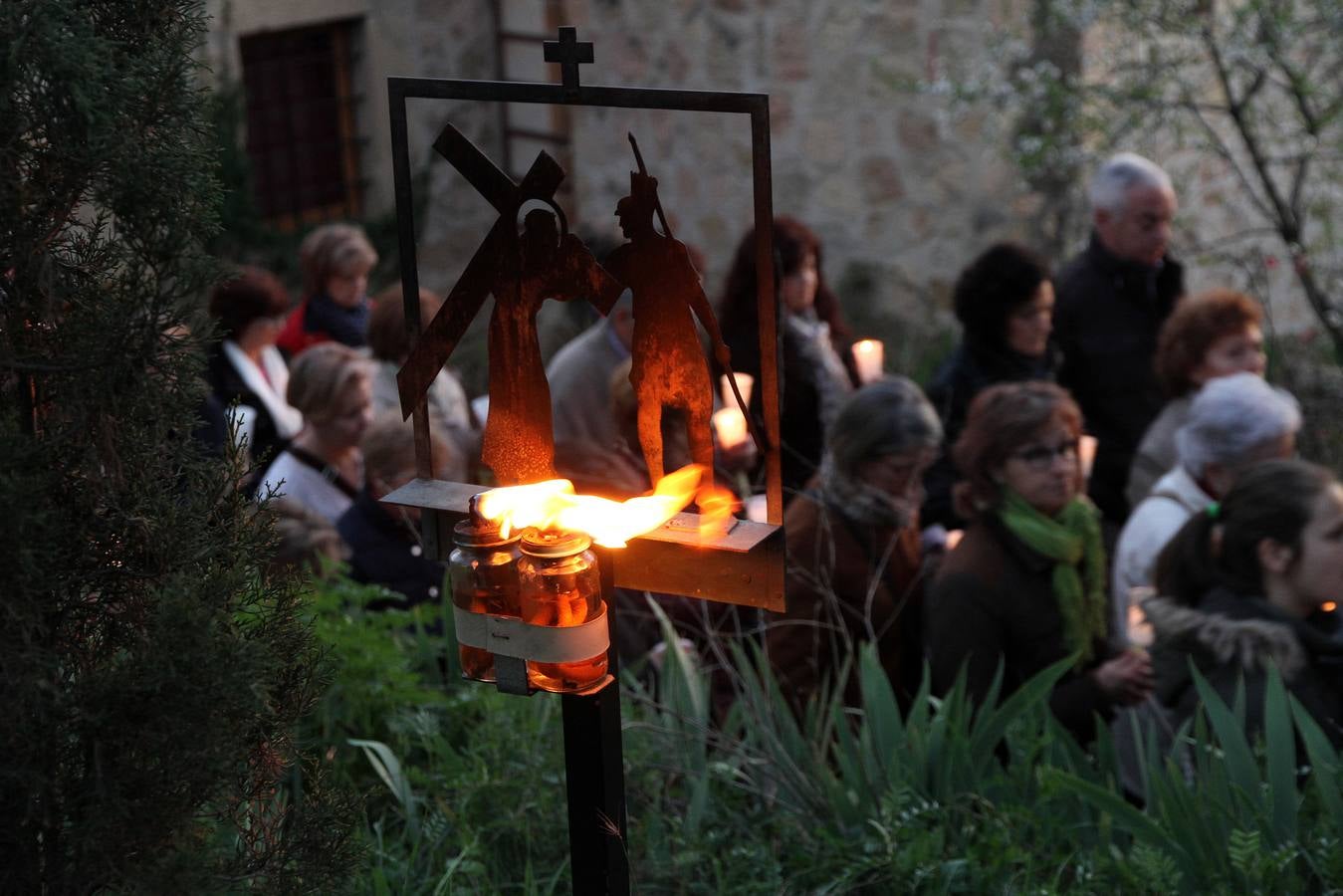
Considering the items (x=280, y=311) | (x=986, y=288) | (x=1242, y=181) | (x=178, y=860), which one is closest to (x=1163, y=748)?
(x=986, y=288)

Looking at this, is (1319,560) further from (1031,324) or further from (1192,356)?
(1031,324)

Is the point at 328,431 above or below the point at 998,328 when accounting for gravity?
below

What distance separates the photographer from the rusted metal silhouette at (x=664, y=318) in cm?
174

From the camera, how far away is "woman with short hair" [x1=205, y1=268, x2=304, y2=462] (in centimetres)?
471

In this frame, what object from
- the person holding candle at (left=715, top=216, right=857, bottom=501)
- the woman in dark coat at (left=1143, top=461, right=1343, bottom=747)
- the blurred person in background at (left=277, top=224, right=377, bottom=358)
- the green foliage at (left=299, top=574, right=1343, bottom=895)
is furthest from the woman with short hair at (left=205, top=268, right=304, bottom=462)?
the woman in dark coat at (left=1143, top=461, right=1343, bottom=747)

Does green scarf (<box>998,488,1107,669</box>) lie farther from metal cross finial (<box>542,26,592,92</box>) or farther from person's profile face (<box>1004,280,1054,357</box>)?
metal cross finial (<box>542,26,592,92</box>)

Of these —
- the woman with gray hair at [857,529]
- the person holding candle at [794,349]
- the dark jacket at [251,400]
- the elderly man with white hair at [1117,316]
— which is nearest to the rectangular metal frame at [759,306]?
the woman with gray hair at [857,529]

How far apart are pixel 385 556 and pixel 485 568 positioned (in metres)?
1.92

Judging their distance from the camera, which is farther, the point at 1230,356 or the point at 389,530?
the point at 1230,356

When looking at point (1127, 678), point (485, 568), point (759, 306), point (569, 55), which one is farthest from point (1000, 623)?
point (569, 55)

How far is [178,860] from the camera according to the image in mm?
1540

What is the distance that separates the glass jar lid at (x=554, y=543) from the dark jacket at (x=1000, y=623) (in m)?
1.70

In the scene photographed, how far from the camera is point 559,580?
5.55 ft

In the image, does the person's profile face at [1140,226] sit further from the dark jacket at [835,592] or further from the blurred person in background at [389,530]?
the blurred person in background at [389,530]
